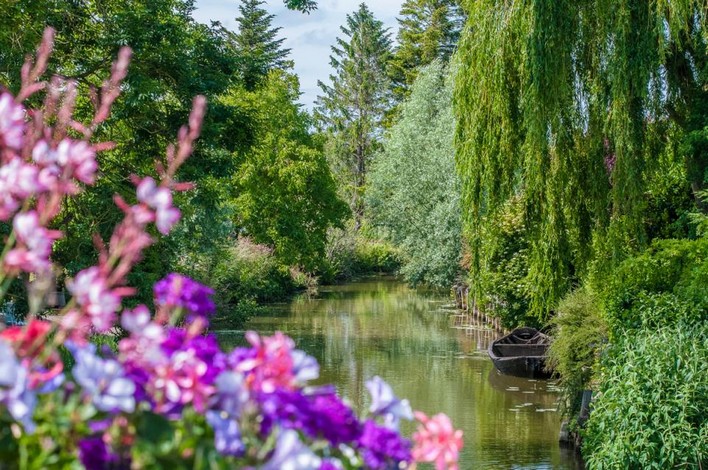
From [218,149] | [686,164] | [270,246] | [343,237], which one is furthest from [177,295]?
[343,237]

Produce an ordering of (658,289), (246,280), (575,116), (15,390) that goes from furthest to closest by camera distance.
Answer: (246,280) → (575,116) → (658,289) → (15,390)

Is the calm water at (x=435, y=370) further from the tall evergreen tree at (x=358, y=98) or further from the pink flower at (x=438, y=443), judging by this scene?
the tall evergreen tree at (x=358, y=98)

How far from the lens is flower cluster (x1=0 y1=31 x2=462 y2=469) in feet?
4.32

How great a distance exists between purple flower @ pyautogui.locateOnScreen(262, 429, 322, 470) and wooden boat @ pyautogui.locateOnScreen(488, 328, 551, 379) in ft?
53.5

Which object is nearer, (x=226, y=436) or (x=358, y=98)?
(x=226, y=436)

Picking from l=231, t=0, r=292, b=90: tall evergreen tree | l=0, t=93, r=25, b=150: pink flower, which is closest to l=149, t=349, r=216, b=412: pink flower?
l=0, t=93, r=25, b=150: pink flower

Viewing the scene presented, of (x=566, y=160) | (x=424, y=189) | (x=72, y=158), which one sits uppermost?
(x=424, y=189)

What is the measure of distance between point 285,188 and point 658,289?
2847cm

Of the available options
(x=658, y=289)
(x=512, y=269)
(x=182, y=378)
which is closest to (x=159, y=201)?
(x=182, y=378)

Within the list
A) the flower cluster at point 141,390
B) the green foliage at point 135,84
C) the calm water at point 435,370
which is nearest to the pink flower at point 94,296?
the flower cluster at point 141,390

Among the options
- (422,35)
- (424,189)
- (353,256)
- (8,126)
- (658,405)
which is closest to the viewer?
(8,126)

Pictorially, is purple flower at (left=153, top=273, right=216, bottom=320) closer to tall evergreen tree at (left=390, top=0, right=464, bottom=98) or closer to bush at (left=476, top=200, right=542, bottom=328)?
bush at (left=476, top=200, right=542, bottom=328)

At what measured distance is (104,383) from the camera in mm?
1322

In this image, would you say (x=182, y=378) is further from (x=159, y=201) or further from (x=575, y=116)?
(x=575, y=116)
